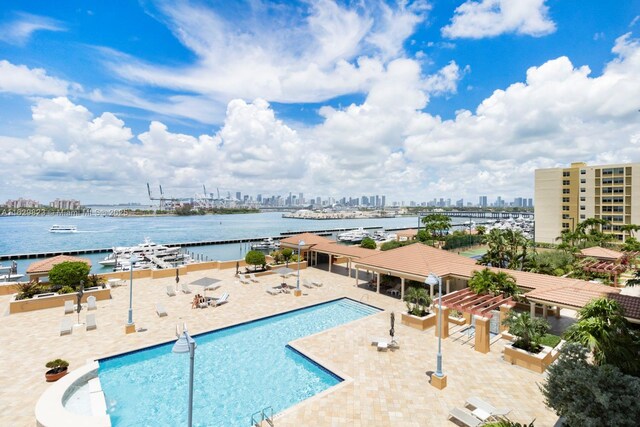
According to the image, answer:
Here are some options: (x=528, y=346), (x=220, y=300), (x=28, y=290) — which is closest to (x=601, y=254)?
(x=528, y=346)

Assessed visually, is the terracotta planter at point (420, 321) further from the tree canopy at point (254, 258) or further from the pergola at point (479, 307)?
the tree canopy at point (254, 258)

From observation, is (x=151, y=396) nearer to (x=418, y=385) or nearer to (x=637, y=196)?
(x=418, y=385)

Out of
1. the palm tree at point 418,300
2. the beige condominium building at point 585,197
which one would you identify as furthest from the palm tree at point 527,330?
the beige condominium building at point 585,197

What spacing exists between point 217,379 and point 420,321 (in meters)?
10.7

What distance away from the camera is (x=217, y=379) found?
482 inches

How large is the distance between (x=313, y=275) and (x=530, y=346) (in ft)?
62.5

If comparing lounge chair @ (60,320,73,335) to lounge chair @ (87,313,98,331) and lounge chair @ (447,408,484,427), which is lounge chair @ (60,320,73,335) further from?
lounge chair @ (447,408,484,427)

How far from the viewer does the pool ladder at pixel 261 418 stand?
29.6ft

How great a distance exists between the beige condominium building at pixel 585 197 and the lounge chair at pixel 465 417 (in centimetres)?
6242

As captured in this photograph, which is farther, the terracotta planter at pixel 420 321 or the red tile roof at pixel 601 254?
the red tile roof at pixel 601 254

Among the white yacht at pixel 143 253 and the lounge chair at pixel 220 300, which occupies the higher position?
the lounge chair at pixel 220 300

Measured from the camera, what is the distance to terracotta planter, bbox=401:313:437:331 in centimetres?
1656

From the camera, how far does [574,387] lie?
741 cm

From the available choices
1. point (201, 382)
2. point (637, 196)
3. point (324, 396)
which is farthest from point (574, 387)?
point (637, 196)
